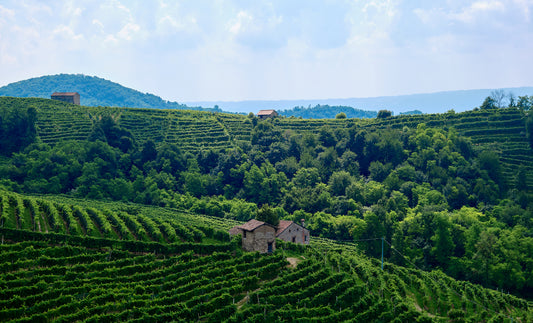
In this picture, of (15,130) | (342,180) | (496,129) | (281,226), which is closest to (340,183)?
(342,180)

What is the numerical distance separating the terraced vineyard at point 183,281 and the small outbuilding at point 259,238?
1.18 metres

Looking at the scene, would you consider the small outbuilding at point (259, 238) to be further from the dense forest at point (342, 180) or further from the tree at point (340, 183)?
the tree at point (340, 183)

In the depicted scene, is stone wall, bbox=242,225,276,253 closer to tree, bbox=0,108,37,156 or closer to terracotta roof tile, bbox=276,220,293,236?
terracotta roof tile, bbox=276,220,293,236

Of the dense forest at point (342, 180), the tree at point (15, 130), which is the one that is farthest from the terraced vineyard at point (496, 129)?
the tree at point (15, 130)

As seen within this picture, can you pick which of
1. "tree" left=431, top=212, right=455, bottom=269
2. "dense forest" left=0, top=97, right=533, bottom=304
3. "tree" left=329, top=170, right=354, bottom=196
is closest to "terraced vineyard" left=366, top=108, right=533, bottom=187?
"dense forest" left=0, top=97, right=533, bottom=304

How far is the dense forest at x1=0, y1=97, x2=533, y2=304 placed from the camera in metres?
64.2

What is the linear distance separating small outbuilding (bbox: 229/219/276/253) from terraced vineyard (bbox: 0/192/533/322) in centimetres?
118

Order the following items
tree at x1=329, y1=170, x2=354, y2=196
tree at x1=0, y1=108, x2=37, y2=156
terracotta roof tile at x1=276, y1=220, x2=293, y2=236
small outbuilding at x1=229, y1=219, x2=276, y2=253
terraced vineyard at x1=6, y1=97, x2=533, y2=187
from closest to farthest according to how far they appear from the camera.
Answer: small outbuilding at x1=229, y1=219, x2=276, y2=253
terracotta roof tile at x1=276, y1=220, x2=293, y2=236
tree at x1=0, y1=108, x2=37, y2=156
tree at x1=329, y1=170, x2=354, y2=196
terraced vineyard at x1=6, y1=97, x2=533, y2=187

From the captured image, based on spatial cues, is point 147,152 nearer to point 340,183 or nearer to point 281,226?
point 340,183

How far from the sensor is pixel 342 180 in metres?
86.6

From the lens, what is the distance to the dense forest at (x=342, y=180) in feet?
211

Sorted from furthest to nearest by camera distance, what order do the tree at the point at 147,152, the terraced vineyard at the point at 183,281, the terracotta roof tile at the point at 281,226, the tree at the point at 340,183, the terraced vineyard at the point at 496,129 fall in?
1. the tree at the point at 147,152
2. the terraced vineyard at the point at 496,129
3. the tree at the point at 340,183
4. the terracotta roof tile at the point at 281,226
5. the terraced vineyard at the point at 183,281

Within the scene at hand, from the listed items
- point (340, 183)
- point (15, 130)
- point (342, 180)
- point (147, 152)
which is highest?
point (15, 130)

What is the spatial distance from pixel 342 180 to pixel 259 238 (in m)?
43.1
